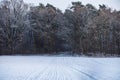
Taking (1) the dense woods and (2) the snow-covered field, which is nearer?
(2) the snow-covered field

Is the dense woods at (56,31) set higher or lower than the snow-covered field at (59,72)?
higher

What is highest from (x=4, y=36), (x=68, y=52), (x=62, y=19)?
(x=62, y=19)

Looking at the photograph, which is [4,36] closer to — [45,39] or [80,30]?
[45,39]

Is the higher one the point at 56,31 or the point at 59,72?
the point at 56,31

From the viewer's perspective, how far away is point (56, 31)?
2936 cm

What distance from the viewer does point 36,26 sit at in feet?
96.1

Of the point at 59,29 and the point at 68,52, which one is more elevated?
the point at 59,29

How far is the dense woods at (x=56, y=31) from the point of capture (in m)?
28.7

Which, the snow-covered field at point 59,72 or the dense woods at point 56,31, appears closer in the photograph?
the snow-covered field at point 59,72

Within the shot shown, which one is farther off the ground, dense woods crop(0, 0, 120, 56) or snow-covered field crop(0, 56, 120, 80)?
dense woods crop(0, 0, 120, 56)

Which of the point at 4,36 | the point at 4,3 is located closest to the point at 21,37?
the point at 4,36

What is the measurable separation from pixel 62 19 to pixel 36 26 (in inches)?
116

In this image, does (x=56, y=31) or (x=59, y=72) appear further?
(x=56, y=31)

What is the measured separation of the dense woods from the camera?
28.7 meters
